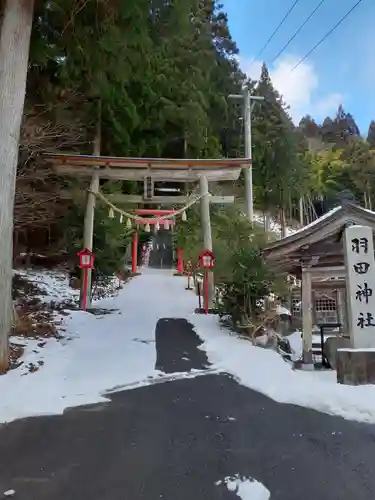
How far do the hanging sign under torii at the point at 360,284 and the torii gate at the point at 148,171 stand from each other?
6.29 m

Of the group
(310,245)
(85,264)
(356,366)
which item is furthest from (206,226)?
(356,366)

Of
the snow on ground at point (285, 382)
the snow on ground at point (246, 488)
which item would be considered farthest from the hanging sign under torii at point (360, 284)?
the snow on ground at point (246, 488)

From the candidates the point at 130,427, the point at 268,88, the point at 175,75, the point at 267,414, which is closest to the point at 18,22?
the point at 130,427

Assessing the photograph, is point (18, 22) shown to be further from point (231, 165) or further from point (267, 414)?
point (231, 165)

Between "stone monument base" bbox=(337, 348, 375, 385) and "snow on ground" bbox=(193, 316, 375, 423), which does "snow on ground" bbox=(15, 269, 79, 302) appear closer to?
"snow on ground" bbox=(193, 316, 375, 423)

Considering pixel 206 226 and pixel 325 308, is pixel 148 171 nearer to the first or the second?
pixel 206 226

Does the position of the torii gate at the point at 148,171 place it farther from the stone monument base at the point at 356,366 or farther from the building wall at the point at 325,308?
the stone monument base at the point at 356,366

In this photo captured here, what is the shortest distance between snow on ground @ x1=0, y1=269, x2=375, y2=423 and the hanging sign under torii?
0.76 m

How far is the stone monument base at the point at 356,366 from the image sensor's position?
4941 millimetres

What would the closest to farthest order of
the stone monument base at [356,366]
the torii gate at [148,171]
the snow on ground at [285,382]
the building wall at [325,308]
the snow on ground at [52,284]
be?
the snow on ground at [285,382], the stone monument base at [356,366], the torii gate at [148,171], the snow on ground at [52,284], the building wall at [325,308]

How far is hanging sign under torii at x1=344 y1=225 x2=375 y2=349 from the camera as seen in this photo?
5.33m

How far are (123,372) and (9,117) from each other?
160 inches

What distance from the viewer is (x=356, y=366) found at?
4.99 metres

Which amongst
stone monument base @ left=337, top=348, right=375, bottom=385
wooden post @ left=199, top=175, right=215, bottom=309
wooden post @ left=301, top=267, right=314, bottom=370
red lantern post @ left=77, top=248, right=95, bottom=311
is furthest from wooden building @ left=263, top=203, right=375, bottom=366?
red lantern post @ left=77, top=248, right=95, bottom=311
